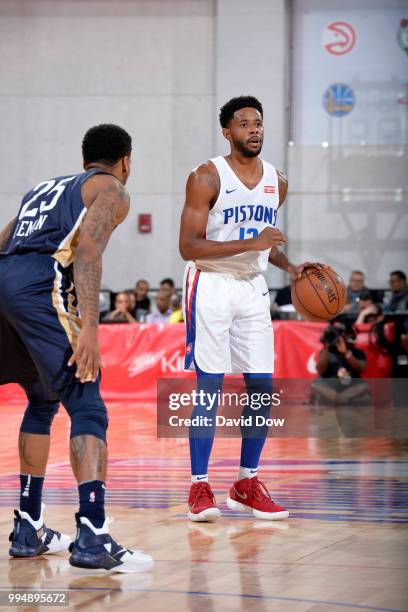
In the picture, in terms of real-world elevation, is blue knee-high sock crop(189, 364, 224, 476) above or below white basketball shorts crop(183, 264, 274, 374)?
below

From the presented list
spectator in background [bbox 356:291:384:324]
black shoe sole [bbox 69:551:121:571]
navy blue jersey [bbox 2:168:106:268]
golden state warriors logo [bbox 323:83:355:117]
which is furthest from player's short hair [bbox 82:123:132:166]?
golden state warriors logo [bbox 323:83:355:117]

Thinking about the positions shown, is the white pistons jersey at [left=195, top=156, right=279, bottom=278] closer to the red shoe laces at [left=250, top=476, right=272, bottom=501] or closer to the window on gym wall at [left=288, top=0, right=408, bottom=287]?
the red shoe laces at [left=250, top=476, right=272, bottom=501]

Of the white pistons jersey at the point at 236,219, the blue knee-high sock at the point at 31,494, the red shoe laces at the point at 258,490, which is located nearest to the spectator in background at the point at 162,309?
the white pistons jersey at the point at 236,219

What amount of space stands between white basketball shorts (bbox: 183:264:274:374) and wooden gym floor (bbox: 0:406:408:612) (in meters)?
0.74

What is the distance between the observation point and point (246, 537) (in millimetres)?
4473

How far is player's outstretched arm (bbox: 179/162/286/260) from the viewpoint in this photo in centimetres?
498

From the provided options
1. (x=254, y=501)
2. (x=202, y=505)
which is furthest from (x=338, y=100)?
(x=202, y=505)

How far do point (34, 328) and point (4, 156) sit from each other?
1279 centimetres

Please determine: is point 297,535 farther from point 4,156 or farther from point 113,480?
point 4,156

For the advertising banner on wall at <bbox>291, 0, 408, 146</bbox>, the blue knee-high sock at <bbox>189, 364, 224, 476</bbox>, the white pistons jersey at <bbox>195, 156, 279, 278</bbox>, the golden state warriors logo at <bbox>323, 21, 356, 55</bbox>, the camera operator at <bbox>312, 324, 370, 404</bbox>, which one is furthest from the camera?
the golden state warriors logo at <bbox>323, 21, 356, 55</bbox>

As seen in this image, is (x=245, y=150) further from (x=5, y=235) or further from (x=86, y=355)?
(x=86, y=355)

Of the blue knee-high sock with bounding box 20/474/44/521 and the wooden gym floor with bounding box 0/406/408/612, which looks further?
the blue knee-high sock with bounding box 20/474/44/521

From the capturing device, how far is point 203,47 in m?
15.8

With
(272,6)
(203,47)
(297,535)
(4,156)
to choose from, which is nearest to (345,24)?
(272,6)
